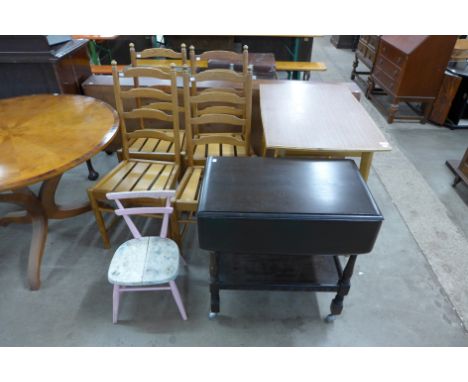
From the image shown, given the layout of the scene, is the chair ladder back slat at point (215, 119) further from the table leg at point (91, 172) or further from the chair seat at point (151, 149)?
the table leg at point (91, 172)

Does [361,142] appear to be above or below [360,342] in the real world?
above

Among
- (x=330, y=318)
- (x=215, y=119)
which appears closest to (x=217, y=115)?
(x=215, y=119)

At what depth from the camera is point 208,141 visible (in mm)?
2094

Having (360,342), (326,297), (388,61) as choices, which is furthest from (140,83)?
(388,61)

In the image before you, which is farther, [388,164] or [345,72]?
[345,72]

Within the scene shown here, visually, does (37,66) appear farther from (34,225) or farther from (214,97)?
(214,97)

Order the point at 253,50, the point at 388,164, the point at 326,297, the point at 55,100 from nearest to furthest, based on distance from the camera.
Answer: the point at 326,297 → the point at 55,100 → the point at 388,164 → the point at 253,50

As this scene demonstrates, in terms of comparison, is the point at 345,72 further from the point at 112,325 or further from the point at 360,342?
the point at 112,325

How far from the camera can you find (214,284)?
1.59 m

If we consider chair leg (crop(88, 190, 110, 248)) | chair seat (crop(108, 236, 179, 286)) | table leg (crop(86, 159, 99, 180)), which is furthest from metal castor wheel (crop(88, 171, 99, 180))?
chair seat (crop(108, 236, 179, 286))

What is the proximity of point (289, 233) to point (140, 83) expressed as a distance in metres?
1.88

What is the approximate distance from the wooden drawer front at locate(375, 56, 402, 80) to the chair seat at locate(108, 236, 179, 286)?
11.0ft

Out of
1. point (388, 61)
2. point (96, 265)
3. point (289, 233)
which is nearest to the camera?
point (289, 233)

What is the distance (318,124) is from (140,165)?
3.83 feet
